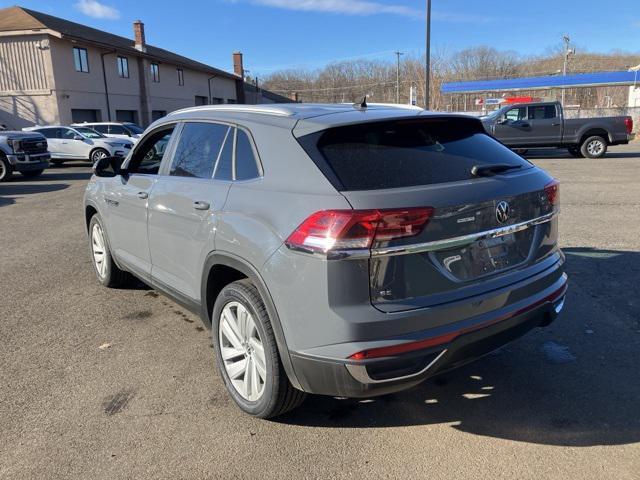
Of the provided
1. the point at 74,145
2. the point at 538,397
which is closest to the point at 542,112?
the point at 74,145

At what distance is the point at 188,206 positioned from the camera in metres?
3.56

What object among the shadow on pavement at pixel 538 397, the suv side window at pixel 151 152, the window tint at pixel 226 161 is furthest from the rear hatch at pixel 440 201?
the suv side window at pixel 151 152

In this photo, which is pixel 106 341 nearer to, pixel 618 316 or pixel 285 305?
pixel 285 305

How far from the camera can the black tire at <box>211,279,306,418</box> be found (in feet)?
9.35

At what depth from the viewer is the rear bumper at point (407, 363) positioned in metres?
2.51

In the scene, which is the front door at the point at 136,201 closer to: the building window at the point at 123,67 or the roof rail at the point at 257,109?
the roof rail at the point at 257,109

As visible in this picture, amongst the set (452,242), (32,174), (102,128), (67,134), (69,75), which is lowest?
(32,174)

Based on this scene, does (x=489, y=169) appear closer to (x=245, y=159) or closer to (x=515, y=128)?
(x=245, y=159)

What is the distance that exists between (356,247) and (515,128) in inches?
746

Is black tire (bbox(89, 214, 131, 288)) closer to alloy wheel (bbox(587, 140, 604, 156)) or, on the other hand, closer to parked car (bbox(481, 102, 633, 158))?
parked car (bbox(481, 102, 633, 158))

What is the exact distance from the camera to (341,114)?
310 cm

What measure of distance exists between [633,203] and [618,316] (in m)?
6.32

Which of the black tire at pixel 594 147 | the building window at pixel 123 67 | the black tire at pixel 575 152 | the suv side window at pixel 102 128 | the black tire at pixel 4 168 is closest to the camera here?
the black tire at pixel 4 168

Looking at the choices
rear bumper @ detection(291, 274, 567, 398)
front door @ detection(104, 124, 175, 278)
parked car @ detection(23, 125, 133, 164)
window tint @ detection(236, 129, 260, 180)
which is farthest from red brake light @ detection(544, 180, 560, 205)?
parked car @ detection(23, 125, 133, 164)
